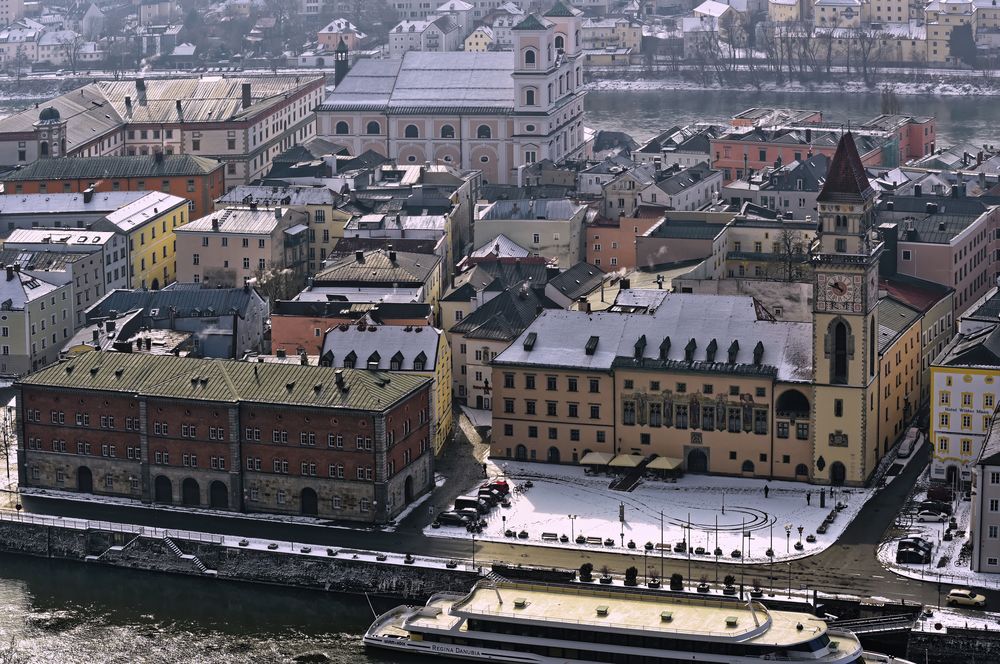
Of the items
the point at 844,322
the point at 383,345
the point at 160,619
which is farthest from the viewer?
the point at 383,345

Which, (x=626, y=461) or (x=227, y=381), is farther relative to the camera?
(x=626, y=461)

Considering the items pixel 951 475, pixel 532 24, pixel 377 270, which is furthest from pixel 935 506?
pixel 532 24

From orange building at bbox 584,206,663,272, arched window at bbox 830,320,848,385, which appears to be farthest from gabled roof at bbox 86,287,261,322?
arched window at bbox 830,320,848,385

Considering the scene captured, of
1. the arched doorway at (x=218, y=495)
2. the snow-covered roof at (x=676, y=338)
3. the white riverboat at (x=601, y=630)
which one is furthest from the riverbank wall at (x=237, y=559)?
the snow-covered roof at (x=676, y=338)

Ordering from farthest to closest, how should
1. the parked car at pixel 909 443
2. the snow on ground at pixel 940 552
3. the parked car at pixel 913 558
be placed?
the parked car at pixel 909 443, the parked car at pixel 913 558, the snow on ground at pixel 940 552

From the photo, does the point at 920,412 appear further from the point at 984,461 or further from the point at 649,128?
the point at 649,128

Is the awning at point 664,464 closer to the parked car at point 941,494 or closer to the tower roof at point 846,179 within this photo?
the parked car at point 941,494

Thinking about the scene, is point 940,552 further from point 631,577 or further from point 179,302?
point 179,302
